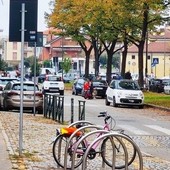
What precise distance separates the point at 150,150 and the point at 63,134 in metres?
4.94

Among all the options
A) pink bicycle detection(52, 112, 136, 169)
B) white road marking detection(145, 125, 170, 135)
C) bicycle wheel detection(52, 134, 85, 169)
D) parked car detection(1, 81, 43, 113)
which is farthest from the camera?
parked car detection(1, 81, 43, 113)

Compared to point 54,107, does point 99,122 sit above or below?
below

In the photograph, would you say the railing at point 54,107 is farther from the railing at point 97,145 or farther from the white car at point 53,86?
the white car at point 53,86

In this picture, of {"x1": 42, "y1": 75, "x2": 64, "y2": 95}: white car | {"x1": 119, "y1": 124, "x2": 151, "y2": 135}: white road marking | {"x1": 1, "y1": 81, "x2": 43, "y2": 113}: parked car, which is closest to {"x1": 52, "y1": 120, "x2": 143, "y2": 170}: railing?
{"x1": 119, "y1": 124, "x2": 151, "y2": 135}: white road marking

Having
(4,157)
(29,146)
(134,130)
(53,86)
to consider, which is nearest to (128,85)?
(134,130)

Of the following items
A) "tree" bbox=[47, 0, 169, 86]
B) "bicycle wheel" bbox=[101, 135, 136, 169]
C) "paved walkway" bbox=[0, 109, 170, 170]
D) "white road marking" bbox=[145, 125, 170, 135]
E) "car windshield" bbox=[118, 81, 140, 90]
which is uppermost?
"tree" bbox=[47, 0, 169, 86]

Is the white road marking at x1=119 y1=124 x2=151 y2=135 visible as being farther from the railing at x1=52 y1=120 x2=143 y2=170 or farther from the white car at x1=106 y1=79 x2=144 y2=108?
the white car at x1=106 y1=79 x2=144 y2=108

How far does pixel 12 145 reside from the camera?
14289mm

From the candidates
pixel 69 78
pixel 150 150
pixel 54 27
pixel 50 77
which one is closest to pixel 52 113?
pixel 150 150

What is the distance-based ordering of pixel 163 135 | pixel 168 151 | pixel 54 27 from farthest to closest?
pixel 54 27, pixel 163 135, pixel 168 151

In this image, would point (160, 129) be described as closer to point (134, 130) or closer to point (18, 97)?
point (134, 130)

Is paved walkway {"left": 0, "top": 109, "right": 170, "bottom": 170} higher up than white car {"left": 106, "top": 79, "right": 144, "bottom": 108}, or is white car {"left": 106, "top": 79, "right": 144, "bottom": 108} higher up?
white car {"left": 106, "top": 79, "right": 144, "bottom": 108}

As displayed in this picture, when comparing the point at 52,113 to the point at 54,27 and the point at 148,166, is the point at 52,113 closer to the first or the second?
the point at 148,166

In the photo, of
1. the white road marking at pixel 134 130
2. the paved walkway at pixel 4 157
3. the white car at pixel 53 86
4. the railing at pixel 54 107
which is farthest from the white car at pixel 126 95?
the paved walkway at pixel 4 157
